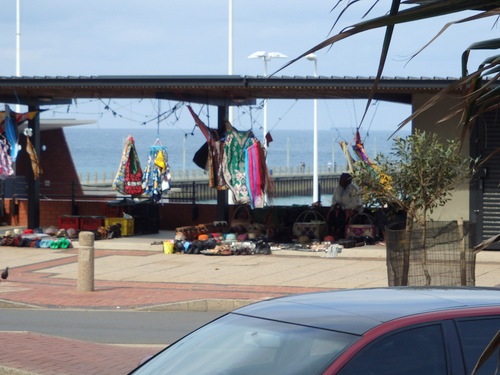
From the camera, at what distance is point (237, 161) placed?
2128 centimetres

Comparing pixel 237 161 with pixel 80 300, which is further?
pixel 237 161

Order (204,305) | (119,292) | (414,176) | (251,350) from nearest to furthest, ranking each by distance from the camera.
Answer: (251,350) → (414,176) → (204,305) → (119,292)

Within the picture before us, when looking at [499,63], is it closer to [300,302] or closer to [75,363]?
[300,302]

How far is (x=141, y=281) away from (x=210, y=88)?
6.26m

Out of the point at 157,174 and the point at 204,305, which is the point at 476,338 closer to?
the point at 204,305

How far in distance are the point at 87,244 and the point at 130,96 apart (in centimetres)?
1016

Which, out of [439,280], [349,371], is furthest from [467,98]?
[439,280]

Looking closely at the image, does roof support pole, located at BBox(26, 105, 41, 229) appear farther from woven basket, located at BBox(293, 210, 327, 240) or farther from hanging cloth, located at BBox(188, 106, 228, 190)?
woven basket, located at BBox(293, 210, 327, 240)

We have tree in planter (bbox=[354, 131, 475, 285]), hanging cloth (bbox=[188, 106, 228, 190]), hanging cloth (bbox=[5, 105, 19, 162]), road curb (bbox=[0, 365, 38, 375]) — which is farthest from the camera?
hanging cloth (bbox=[5, 105, 19, 162])

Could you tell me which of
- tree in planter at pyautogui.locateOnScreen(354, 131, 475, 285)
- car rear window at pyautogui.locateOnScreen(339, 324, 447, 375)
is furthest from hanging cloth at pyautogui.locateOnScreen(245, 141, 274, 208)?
car rear window at pyautogui.locateOnScreen(339, 324, 447, 375)

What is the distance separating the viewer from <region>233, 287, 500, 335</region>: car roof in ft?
12.8

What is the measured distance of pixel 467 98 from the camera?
111 inches

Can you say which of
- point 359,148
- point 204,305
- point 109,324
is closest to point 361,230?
point 359,148

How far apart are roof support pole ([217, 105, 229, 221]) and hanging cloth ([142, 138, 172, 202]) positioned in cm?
145
